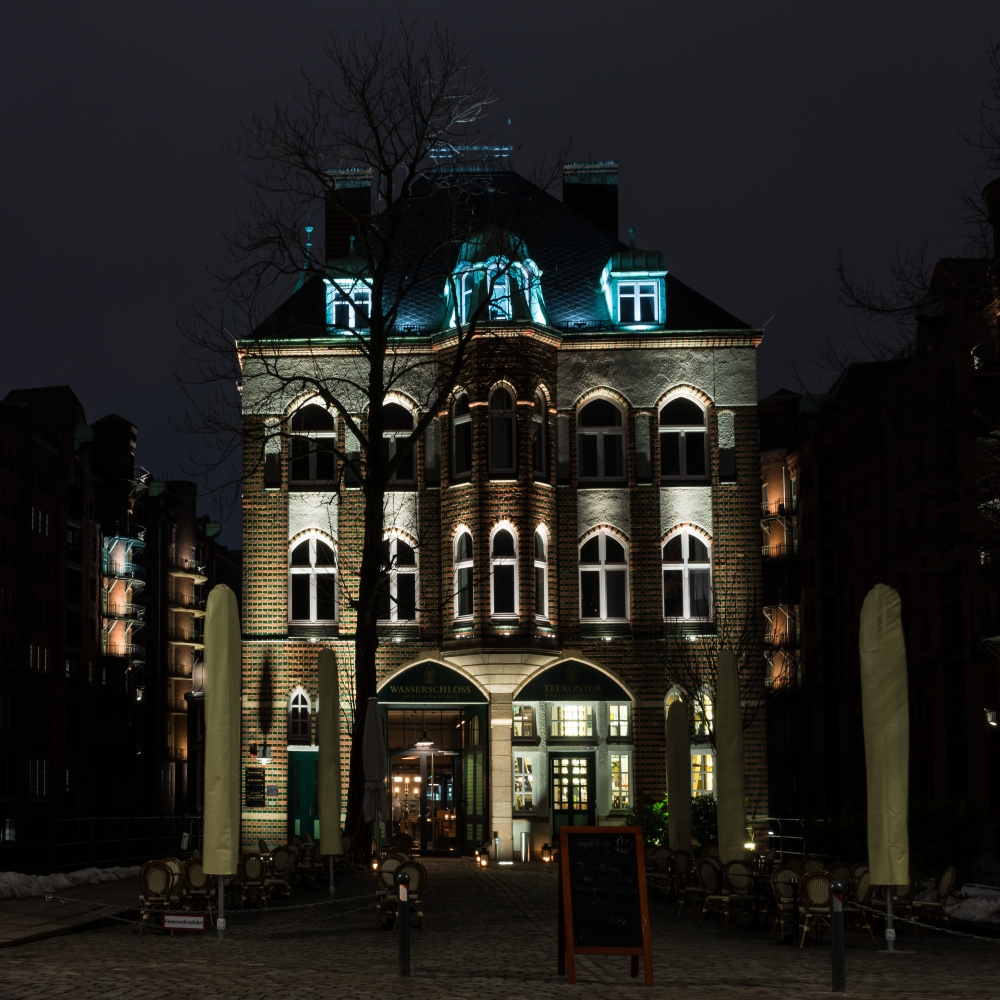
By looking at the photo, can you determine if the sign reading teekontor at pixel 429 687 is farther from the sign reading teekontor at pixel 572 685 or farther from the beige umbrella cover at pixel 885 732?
the beige umbrella cover at pixel 885 732

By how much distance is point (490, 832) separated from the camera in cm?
3562

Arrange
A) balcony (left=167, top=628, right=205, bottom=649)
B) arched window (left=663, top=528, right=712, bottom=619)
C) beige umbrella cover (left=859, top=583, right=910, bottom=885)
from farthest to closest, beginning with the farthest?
balcony (left=167, top=628, right=205, bottom=649)
arched window (left=663, top=528, right=712, bottom=619)
beige umbrella cover (left=859, top=583, right=910, bottom=885)

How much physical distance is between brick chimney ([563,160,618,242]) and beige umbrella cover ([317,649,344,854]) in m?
19.6

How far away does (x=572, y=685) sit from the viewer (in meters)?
36.2

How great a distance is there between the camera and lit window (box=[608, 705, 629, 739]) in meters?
36.4

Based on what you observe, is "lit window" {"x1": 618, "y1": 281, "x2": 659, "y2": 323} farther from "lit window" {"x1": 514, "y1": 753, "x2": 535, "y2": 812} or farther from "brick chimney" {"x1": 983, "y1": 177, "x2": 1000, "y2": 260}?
"brick chimney" {"x1": 983, "y1": 177, "x2": 1000, "y2": 260}

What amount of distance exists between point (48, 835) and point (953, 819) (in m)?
14.2

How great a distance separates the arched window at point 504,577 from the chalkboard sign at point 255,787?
651cm

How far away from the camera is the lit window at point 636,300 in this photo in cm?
3794

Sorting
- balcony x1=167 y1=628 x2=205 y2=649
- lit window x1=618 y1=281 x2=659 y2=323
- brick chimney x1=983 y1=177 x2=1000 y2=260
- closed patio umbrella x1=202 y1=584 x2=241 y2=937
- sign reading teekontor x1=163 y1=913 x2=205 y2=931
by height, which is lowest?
sign reading teekontor x1=163 y1=913 x2=205 y2=931

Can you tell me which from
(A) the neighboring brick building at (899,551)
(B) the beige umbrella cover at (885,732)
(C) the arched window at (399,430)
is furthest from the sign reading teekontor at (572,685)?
(B) the beige umbrella cover at (885,732)

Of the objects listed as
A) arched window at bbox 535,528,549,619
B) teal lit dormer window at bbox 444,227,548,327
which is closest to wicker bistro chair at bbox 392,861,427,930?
arched window at bbox 535,528,549,619

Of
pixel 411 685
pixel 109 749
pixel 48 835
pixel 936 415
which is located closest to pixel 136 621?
pixel 109 749

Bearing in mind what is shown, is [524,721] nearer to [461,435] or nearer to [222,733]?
[461,435]
